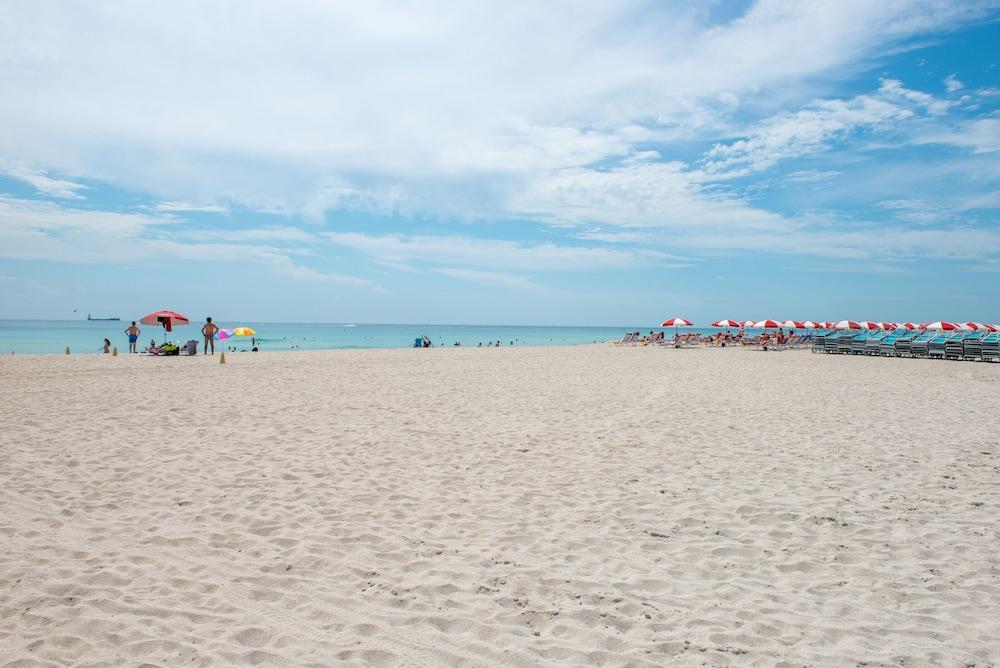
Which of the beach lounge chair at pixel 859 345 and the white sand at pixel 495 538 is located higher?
the beach lounge chair at pixel 859 345

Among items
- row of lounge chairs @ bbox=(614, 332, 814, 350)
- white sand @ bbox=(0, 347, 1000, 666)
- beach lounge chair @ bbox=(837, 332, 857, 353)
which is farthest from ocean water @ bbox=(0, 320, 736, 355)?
beach lounge chair @ bbox=(837, 332, 857, 353)

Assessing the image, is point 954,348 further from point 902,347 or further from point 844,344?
point 844,344

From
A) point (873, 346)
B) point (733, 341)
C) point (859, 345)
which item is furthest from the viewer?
point (733, 341)

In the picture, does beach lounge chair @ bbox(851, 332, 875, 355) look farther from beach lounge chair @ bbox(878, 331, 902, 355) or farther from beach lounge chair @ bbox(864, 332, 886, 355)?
beach lounge chair @ bbox(878, 331, 902, 355)

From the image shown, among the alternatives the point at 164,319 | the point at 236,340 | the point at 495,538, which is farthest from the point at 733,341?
the point at 236,340

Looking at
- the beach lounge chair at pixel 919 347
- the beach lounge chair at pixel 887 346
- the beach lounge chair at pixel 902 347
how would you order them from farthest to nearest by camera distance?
the beach lounge chair at pixel 887 346, the beach lounge chair at pixel 902 347, the beach lounge chair at pixel 919 347

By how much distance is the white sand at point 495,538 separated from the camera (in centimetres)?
326

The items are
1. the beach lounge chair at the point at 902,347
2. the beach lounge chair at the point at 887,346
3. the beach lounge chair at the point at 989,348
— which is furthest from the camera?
the beach lounge chair at the point at 887,346

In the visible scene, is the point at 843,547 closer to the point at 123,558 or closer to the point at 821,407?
the point at 123,558

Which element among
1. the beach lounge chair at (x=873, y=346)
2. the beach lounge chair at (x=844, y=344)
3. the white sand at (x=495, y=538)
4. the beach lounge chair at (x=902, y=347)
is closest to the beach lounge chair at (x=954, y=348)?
the beach lounge chair at (x=902, y=347)

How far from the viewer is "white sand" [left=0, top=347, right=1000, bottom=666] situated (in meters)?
3.26

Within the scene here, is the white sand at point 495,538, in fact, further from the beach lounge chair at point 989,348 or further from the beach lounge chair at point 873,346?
the beach lounge chair at point 873,346

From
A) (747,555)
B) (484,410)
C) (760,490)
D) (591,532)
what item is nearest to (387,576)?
(591,532)

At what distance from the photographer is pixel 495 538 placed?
4.73 meters
